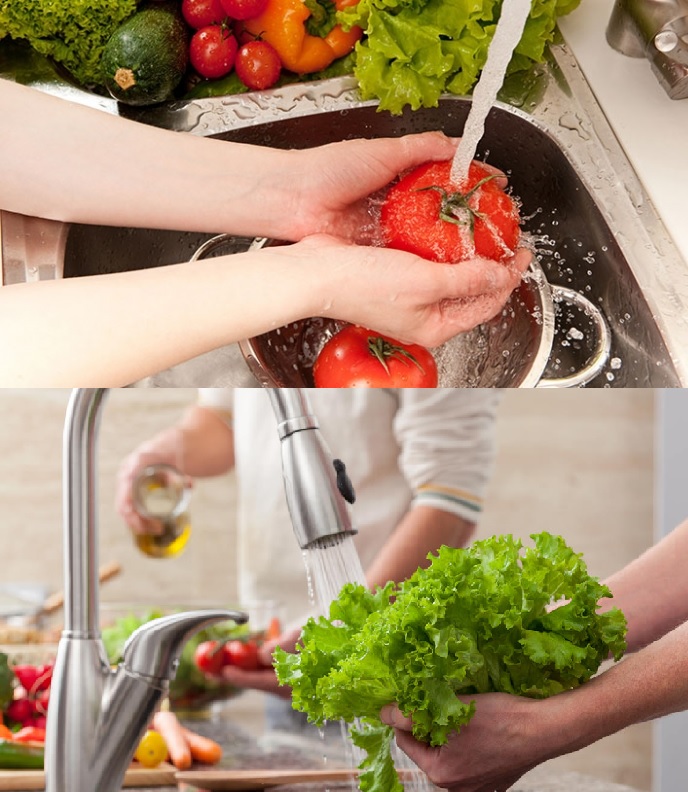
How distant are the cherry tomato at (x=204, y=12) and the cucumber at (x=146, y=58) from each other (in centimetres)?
2

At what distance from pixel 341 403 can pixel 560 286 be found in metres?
0.49

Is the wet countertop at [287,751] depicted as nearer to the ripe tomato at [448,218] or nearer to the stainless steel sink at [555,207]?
the stainless steel sink at [555,207]

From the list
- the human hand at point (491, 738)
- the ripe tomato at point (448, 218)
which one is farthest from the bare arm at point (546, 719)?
the ripe tomato at point (448, 218)

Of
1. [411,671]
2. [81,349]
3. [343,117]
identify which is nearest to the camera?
[411,671]

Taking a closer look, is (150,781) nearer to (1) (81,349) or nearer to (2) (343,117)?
(1) (81,349)

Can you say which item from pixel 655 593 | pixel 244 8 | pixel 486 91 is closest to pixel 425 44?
pixel 486 91

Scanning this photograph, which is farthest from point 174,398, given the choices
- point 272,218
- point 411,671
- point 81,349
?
point 272,218

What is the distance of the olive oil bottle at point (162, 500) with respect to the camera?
0.80 m

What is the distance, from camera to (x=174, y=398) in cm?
73

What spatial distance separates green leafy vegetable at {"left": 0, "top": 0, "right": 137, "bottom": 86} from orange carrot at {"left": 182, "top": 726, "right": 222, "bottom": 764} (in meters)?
0.88

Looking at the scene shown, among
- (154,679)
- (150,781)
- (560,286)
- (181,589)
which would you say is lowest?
(181,589)

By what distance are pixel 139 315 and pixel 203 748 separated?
0.41m

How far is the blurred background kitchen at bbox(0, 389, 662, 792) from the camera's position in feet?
2.30

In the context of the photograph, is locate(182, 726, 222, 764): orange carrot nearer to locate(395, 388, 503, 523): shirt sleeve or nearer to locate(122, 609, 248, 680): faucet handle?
locate(122, 609, 248, 680): faucet handle
